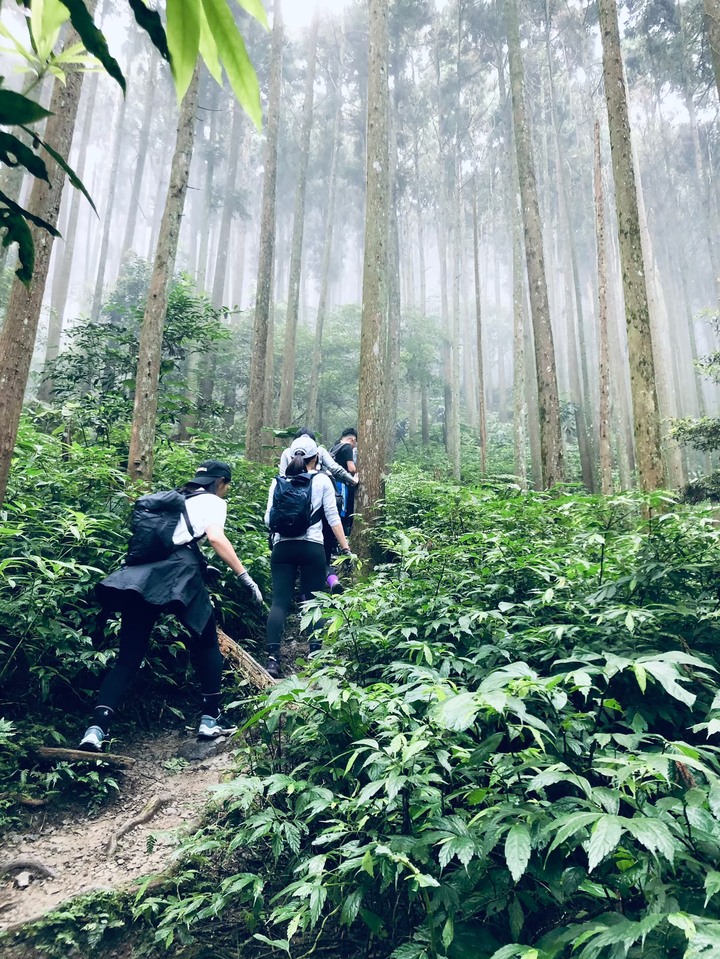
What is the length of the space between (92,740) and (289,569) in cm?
193

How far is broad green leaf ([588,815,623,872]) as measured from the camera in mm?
1353

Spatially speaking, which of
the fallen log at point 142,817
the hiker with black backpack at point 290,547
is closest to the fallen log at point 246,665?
the hiker with black backpack at point 290,547

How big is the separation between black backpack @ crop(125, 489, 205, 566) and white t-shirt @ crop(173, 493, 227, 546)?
0.05 metres

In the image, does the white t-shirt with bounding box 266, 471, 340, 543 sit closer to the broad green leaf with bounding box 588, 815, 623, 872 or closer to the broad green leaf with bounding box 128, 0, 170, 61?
the broad green leaf with bounding box 588, 815, 623, 872

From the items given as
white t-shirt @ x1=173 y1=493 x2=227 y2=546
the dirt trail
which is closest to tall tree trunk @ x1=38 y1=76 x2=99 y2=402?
white t-shirt @ x1=173 y1=493 x2=227 y2=546

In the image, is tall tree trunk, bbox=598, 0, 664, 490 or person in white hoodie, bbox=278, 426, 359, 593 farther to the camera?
tall tree trunk, bbox=598, 0, 664, 490

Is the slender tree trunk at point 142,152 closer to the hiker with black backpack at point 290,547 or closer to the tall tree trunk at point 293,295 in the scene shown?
the tall tree trunk at point 293,295

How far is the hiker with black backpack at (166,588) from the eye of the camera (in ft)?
11.5

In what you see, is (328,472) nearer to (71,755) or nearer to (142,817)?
(71,755)

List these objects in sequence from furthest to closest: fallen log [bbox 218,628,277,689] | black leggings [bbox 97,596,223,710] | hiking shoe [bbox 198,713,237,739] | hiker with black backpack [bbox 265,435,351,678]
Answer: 1. hiker with black backpack [bbox 265,435,351,678]
2. fallen log [bbox 218,628,277,689]
3. hiking shoe [bbox 198,713,237,739]
4. black leggings [bbox 97,596,223,710]

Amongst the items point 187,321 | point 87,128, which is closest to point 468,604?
point 187,321

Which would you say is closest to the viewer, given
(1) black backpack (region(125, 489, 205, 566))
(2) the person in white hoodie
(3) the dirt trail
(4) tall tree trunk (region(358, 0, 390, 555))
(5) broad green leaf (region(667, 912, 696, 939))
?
(5) broad green leaf (region(667, 912, 696, 939))

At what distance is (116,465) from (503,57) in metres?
26.0

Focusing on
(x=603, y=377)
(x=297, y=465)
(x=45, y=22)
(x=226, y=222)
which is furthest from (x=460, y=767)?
(x=226, y=222)
